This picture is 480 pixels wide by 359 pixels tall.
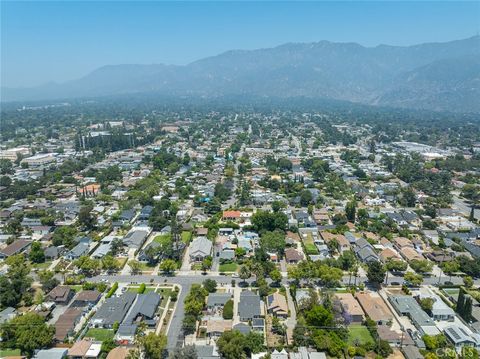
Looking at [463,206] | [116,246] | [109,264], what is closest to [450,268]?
[463,206]

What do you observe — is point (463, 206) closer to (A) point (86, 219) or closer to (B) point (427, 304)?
(B) point (427, 304)

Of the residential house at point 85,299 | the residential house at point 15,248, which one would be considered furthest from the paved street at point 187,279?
the residential house at point 15,248

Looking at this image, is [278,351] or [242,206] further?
[242,206]

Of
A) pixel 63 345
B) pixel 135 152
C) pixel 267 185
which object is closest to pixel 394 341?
pixel 63 345

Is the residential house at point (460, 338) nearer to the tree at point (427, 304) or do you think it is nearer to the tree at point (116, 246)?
the tree at point (427, 304)

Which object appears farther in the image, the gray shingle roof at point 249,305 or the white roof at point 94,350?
the gray shingle roof at point 249,305

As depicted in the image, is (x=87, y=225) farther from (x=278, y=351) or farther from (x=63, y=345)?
(x=278, y=351)

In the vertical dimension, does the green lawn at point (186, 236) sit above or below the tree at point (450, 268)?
below

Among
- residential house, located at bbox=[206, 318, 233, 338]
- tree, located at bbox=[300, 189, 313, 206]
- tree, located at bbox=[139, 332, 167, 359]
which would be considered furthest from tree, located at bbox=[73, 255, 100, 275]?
tree, located at bbox=[300, 189, 313, 206]

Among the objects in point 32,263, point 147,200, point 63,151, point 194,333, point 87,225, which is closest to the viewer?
point 194,333
